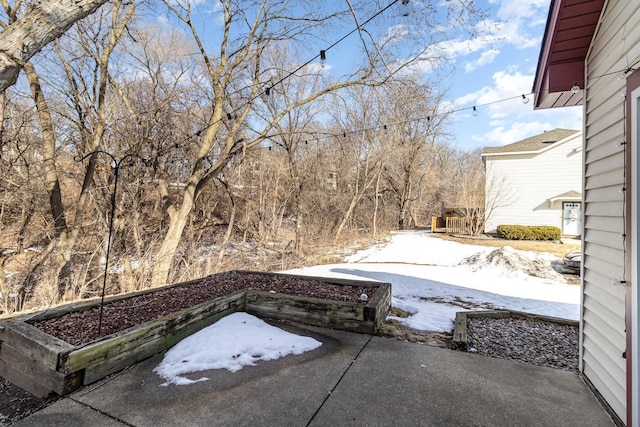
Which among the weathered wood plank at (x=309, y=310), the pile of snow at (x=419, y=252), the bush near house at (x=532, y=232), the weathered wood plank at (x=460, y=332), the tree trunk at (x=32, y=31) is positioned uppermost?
the tree trunk at (x=32, y=31)

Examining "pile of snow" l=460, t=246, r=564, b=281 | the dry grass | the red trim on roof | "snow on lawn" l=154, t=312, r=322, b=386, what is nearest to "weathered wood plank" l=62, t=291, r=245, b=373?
"snow on lawn" l=154, t=312, r=322, b=386

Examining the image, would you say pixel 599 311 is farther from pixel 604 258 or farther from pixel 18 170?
pixel 18 170

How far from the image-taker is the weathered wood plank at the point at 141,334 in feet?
7.15

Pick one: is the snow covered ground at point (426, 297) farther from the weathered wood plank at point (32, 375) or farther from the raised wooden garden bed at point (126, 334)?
the weathered wood plank at point (32, 375)

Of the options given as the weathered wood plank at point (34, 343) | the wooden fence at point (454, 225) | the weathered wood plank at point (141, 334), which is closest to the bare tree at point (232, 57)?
the weathered wood plank at point (141, 334)

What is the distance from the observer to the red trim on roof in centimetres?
253

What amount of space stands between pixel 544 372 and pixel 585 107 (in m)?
2.35

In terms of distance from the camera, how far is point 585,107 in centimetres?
276

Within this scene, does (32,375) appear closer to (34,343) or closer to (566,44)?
(34,343)

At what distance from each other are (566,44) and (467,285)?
16.9ft

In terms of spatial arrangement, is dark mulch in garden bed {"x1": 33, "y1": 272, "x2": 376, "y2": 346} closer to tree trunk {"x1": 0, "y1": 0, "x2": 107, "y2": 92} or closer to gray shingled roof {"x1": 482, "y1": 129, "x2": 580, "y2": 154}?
tree trunk {"x1": 0, "y1": 0, "x2": 107, "y2": 92}

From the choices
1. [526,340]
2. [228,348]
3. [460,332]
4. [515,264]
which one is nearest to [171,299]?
Result: [228,348]

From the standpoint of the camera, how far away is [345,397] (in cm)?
217

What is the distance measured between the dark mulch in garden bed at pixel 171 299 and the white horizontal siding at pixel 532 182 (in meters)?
14.7
